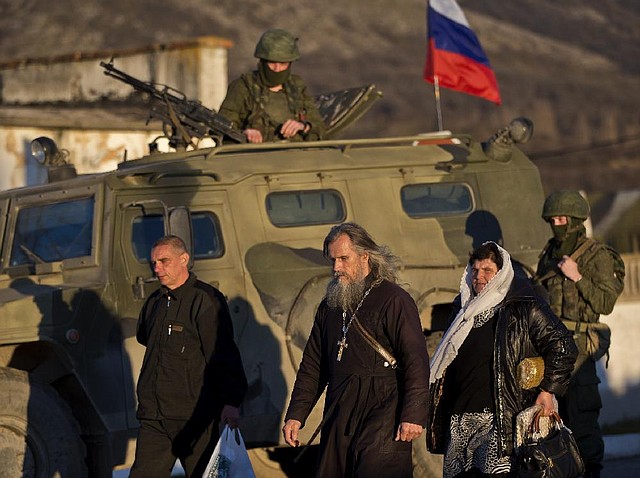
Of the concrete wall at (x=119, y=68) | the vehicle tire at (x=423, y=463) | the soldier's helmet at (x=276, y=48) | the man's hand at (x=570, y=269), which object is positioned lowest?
the vehicle tire at (x=423, y=463)

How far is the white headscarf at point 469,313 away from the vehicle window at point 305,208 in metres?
3.07

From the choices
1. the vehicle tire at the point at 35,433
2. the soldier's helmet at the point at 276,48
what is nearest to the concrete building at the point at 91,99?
the soldier's helmet at the point at 276,48

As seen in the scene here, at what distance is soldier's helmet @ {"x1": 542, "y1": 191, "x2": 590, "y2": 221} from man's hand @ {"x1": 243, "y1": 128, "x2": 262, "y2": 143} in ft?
8.12

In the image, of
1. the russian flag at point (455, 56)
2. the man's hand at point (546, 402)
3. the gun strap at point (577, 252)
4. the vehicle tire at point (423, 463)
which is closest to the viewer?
the man's hand at point (546, 402)

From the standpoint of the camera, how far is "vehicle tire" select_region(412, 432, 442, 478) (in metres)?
11.8

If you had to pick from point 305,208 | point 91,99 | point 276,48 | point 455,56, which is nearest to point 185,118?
point 276,48

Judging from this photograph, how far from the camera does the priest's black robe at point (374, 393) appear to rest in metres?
8.20

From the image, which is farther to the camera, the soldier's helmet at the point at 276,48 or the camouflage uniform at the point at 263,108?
the camouflage uniform at the point at 263,108

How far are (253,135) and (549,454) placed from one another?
473cm

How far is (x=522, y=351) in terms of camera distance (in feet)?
28.7

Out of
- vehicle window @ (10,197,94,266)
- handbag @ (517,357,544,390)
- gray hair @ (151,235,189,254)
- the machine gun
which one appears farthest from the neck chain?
the machine gun

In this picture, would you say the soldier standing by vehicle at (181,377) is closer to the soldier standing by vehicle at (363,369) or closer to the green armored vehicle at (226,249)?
the soldier standing by vehicle at (363,369)

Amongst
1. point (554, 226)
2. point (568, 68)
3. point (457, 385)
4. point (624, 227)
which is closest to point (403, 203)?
point (554, 226)

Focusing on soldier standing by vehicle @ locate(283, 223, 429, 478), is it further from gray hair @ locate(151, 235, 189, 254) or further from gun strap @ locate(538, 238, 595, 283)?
gun strap @ locate(538, 238, 595, 283)
